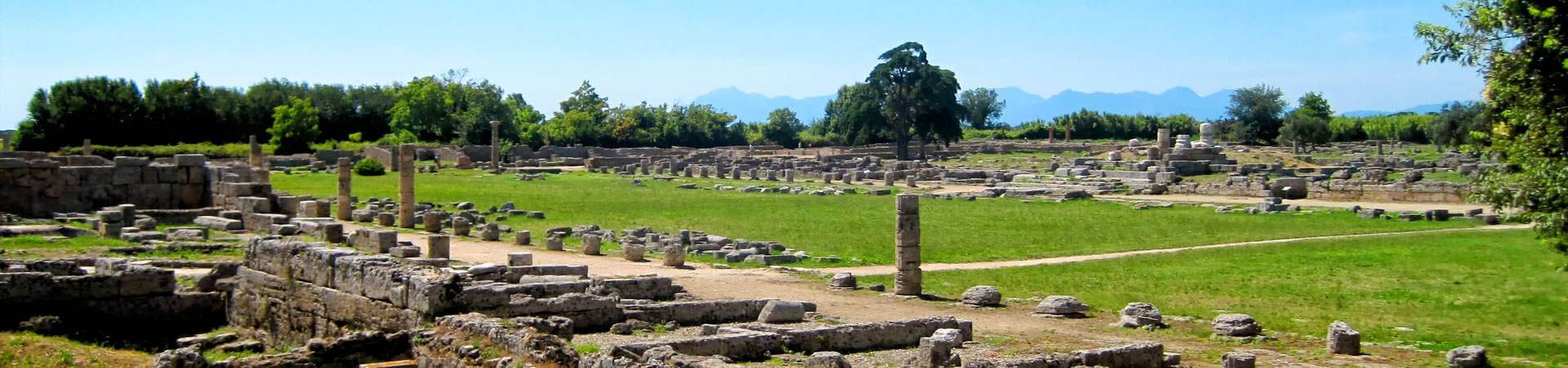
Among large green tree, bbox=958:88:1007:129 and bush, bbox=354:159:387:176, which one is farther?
large green tree, bbox=958:88:1007:129

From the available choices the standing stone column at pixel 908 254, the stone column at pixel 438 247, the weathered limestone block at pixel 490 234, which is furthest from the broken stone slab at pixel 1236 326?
the weathered limestone block at pixel 490 234

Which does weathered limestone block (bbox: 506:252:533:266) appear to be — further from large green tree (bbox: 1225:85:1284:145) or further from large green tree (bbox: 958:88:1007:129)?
large green tree (bbox: 958:88:1007:129)

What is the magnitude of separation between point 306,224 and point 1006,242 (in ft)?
47.1

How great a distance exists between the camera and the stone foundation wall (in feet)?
106

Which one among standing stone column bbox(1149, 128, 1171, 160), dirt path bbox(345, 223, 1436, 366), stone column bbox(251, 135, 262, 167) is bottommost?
dirt path bbox(345, 223, 1436, 366)

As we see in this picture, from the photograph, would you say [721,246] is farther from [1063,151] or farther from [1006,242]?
[1063,151]

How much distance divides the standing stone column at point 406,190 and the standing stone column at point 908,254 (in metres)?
15.0

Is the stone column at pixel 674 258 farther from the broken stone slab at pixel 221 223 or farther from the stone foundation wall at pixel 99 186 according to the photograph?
the stone foundation wall at pixel 99 186

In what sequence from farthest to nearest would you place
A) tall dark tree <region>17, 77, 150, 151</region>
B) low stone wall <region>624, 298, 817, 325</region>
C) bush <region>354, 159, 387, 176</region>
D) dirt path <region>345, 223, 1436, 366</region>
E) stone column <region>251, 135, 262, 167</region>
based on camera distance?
tall dark tree <region>17, 77, 150, 151</region>, bush <region>354, 159, 387, 176</region>, stone column <region>251, 135, 262, 167</region>, low stone wall <region>624, 298, 817, 325</region>, dirt path <region>345, 223, 1436, 366</region>

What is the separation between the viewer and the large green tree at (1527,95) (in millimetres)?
14297

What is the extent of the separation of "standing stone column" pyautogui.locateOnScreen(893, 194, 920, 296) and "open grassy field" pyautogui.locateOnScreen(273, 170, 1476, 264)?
14.9ft

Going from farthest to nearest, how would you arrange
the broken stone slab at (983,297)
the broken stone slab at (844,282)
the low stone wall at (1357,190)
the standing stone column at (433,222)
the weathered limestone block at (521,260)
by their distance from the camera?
the low stone wall at (1357,190) < the standing stone column at (433,222) < the weathered limestone block at (521,260) < the broken stone slab at (844,282) < the broken stone slab at (983,297)

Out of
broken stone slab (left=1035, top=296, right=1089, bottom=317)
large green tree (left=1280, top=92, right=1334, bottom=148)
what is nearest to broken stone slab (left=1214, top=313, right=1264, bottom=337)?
broken stone slab (left=1035, top=296, right=1089, bottom=317)

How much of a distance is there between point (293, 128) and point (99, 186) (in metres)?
41.2
